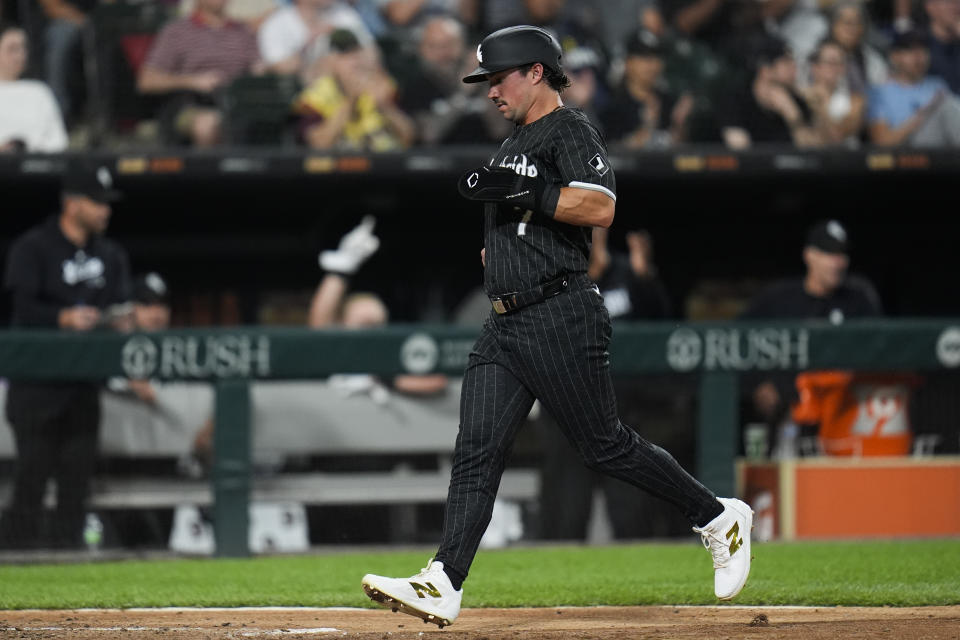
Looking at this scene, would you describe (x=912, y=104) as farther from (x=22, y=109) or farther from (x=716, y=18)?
(x=22, y=109)

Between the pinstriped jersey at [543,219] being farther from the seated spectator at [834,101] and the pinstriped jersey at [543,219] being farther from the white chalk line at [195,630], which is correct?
the seated spectator at [834,101]

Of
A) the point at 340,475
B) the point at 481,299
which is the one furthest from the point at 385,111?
the point at 340,475

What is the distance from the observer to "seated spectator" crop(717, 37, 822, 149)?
8.34m

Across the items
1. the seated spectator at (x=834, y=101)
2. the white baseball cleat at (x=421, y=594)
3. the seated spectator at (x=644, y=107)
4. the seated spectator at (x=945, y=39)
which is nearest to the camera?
the white baseball cleat at (x=421, y=594)

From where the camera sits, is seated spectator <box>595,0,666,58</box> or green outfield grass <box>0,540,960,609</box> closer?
green outfield grass <box>0,540,960,609</box>

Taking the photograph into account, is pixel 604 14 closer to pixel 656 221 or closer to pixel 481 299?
pixel 656 221

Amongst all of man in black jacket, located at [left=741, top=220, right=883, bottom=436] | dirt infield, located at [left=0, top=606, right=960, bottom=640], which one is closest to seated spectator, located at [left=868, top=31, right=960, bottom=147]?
man in black jacket, located at [left=741, top=220, right=883, bottom=436]

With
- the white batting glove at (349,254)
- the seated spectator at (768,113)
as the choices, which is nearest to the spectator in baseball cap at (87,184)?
the white batting glove at (349,254)

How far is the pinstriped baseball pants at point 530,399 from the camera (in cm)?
368

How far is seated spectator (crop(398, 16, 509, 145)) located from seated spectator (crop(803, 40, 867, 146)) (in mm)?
1992

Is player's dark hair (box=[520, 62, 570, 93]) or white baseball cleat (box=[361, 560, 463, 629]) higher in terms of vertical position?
player's dark hair (box=[520, 62, 570, 93])

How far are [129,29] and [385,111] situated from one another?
5.67 feet

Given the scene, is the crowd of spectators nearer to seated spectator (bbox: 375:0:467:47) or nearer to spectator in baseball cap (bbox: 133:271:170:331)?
seated spectator (bbox: 375:0:467:47)

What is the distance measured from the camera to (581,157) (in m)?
3.64
